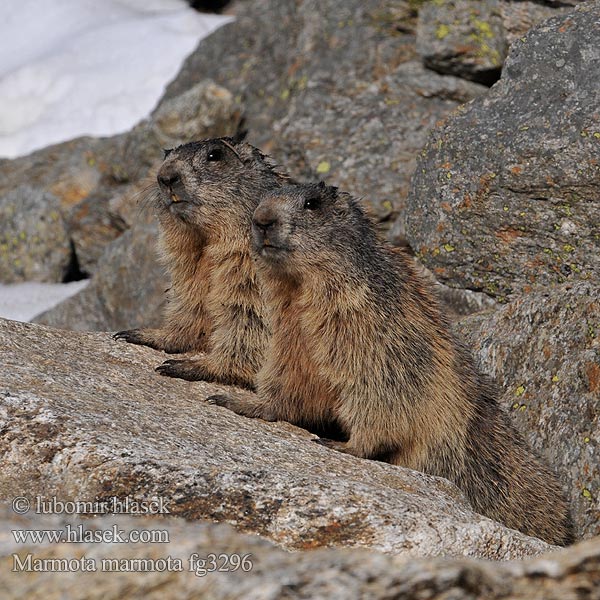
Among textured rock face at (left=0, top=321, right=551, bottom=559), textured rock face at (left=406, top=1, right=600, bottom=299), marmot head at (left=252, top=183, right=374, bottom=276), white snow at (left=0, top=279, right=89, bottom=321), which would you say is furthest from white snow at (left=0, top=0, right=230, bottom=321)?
textured rock face at (left=0, top=321, right=551, bottom=559)

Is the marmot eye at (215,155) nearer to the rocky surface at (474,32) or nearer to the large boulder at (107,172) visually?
the rocky surface at (474,32)

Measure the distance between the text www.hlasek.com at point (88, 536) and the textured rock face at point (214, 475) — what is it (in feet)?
6.13

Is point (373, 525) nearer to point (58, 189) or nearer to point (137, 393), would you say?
point (137, 393)

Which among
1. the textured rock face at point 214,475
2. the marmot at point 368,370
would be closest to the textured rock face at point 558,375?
the marmot at point 368,370

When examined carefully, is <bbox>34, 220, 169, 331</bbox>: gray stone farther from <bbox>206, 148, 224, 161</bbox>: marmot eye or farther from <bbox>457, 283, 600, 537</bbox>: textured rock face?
<bbox>457, 283, 600, 537</bbox>: textured rock face

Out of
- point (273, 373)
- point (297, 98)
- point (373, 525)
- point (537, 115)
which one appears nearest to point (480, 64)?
point (297, 98)

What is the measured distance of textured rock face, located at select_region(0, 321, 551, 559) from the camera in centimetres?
623

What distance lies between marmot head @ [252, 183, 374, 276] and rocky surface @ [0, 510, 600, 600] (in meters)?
4.27

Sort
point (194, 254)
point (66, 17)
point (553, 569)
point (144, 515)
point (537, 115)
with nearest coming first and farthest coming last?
point (553, 569), point (144, 515), point (194, 254), point (537, 115), point (66, 17)

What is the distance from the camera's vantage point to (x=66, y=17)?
3347 centimetres

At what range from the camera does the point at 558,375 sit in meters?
8.95

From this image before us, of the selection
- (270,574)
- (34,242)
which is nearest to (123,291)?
(34,242)

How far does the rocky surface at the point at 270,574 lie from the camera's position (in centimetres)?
374

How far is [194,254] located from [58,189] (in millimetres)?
12992
